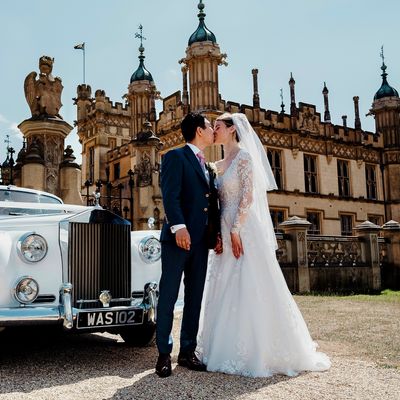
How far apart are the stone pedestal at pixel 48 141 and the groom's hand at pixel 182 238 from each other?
7.32 metres

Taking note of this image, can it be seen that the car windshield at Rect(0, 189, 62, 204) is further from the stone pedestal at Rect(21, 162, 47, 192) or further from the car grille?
the stone pedestal at Rect(21, 162, 47, 192)

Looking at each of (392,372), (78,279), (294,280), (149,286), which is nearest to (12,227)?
(78,279)

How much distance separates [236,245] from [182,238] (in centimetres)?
60

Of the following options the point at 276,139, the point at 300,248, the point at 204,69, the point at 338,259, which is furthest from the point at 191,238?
the point at 276,139

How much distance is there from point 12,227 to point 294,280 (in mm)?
10162

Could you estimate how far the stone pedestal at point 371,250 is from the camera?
15.3 metres

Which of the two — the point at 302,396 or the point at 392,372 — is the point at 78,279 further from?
the point at 392,372

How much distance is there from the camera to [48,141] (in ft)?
35.5

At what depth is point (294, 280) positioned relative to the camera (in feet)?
44.0

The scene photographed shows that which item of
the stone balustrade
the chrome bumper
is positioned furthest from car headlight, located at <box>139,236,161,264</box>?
the stone balustrade

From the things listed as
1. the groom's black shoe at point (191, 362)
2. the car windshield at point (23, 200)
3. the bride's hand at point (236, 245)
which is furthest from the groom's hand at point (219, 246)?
the car windshield at point (23, 200)

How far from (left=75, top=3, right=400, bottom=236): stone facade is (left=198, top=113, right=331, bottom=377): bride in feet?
50.8

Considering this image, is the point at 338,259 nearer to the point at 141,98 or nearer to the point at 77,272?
the point at 77,272

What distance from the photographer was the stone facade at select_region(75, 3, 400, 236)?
67.6 ft
